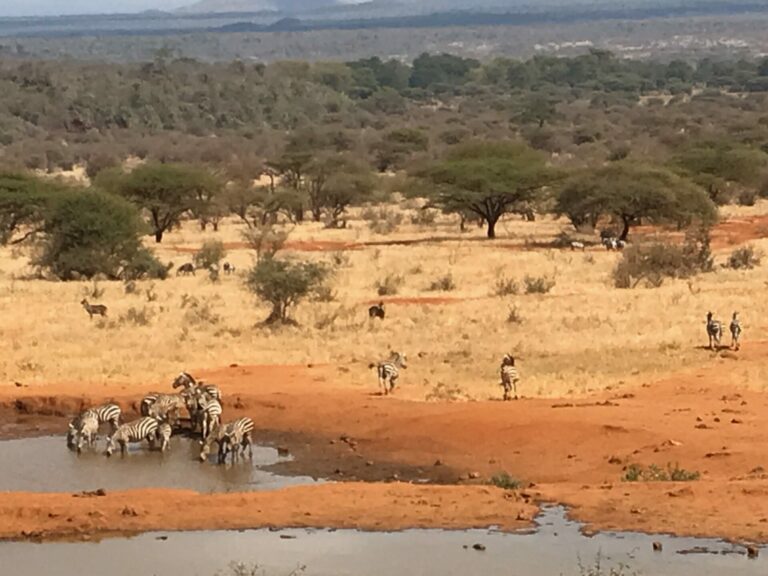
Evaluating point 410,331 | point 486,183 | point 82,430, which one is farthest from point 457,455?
point 486,183

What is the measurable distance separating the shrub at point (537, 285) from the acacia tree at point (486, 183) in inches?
553

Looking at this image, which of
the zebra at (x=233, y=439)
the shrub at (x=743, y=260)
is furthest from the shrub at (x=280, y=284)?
the shrub at (x=743, y=260)

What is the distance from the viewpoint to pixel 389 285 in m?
30.9

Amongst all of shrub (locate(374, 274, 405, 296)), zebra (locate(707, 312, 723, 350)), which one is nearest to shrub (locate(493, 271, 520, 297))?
shrub (locate(374, 274, 405, 296))

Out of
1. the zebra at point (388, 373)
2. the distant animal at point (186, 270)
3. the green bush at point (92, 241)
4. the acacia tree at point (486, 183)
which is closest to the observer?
the zebra at point (388, 373)

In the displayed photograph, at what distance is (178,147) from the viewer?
82.8 m

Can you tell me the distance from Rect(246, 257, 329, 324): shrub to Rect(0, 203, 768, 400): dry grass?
0.46m

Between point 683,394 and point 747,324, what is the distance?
598 centimetres

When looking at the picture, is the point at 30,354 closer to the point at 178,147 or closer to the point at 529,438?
the point at 529,438

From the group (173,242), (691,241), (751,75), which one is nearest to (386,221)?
(173,242)

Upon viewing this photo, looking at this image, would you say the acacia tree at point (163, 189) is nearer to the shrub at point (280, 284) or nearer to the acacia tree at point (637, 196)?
the acacia tree at point (637, 196)

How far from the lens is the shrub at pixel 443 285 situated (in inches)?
1241

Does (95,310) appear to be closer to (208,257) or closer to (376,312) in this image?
(376,312)

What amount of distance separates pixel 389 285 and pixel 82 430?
14261 mm
